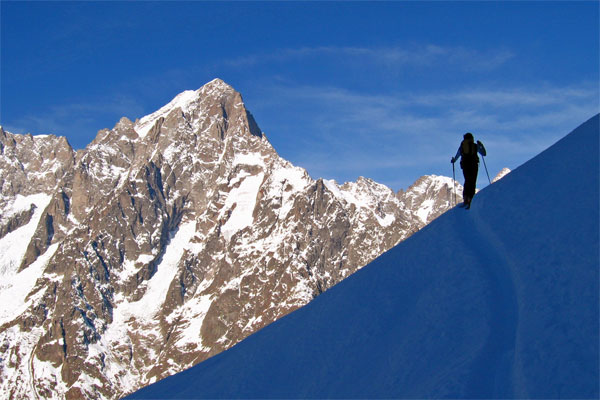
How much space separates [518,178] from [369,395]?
8.01m

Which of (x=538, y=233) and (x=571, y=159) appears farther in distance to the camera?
(x=571, y=159)

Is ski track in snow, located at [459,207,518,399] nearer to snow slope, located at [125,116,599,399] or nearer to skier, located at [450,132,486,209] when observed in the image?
snow slope, located at [125,116,599,399]

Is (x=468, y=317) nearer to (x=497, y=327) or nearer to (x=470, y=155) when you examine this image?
(x=497, y=327)

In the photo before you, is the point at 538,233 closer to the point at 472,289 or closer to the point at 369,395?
the point at 472,289

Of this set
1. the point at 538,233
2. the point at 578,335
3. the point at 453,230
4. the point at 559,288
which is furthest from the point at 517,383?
the point at 453,230

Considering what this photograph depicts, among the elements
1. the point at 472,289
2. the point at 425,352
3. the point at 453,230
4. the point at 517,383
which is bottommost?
the point at 517,383

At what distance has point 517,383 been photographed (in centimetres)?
923

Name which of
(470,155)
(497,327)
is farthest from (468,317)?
(470,155)

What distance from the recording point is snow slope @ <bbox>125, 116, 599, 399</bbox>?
31.2ft

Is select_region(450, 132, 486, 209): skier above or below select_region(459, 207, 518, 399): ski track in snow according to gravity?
above

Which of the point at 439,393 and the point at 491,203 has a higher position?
the point at 491,203

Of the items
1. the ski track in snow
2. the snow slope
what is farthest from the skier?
the ski track in snow

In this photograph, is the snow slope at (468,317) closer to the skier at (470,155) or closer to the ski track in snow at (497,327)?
the ski track in snow at (497,327)

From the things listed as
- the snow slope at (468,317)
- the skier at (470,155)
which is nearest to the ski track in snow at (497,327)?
the snow slope at (468,317)
